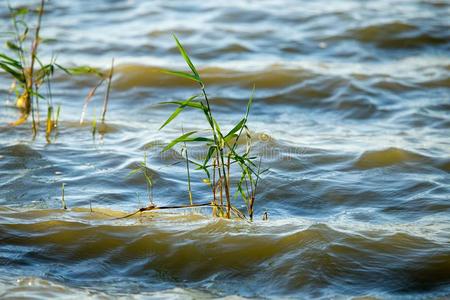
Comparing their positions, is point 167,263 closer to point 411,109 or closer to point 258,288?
point 258,288

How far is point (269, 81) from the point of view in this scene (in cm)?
685

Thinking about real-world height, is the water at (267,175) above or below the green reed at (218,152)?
below

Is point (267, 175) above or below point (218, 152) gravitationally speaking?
below

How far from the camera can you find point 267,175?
4.66 m

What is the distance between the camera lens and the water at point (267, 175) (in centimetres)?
346

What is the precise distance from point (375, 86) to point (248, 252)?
3381 millimetres

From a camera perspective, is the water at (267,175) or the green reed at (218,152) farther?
the green reed at (218,152)

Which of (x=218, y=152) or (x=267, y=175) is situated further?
(x=267, y=175)

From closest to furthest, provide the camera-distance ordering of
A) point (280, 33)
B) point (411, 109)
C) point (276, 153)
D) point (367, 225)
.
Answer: point (367, 225)
point (276, 153)
point (411, 109)
point (280, 33)

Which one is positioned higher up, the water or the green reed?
the green reed

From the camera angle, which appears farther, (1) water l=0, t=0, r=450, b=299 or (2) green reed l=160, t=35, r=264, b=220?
(2) green reed l=160, t=35, r=264, b=220

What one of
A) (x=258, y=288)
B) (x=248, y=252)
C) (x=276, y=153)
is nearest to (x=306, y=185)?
(x=276, y=153)

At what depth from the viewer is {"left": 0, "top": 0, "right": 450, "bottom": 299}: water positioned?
3.46 m

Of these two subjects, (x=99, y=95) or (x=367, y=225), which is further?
(x=99, y=95)
